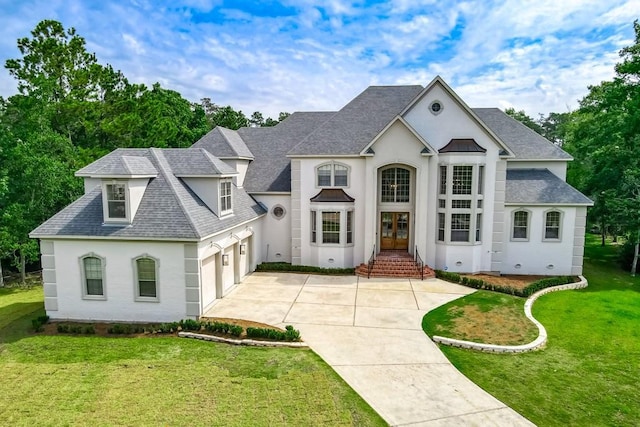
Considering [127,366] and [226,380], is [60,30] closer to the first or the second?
[127,366]

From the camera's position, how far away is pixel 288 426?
8336 mm

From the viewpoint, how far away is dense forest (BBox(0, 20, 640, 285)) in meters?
21.0

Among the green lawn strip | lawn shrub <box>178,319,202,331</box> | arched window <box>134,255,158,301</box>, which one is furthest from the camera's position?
arched window <box>134,255,158,301</box>

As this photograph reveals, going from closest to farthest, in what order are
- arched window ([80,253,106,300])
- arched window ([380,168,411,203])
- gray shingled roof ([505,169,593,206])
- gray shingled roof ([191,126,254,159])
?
1. arched window ([80,253,106,300])
2. gray shingled roof ([505,169,593,206])
3. arched window ([380,168,411,203])
4. gray shingled roof ([191,126,254,159])

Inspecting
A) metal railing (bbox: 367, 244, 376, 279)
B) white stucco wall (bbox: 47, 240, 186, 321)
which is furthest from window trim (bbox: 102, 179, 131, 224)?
metal railing (bbox: 367, 244, 376, 279)

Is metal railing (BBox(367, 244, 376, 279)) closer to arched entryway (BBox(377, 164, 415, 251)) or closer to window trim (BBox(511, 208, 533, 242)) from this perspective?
arched entryway (BBox(377, 164, 415, 251))

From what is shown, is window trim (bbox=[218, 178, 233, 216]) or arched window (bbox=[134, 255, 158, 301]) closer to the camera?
arched window (bbox=[134, 255, 158, 301])

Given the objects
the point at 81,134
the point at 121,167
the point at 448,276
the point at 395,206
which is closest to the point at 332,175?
the point at 395,206

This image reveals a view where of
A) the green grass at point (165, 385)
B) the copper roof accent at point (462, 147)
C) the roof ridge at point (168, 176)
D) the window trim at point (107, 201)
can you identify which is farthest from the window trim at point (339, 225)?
the green grass at point (165, 385)

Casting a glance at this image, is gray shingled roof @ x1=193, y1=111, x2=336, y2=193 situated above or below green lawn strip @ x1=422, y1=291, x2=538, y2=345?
above

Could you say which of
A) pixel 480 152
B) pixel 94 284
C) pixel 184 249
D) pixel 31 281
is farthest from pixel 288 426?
pixel 31 281

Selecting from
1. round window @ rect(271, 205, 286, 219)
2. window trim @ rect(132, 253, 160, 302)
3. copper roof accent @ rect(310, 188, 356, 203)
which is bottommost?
window trim @ rect(132, 253, 160, 302)

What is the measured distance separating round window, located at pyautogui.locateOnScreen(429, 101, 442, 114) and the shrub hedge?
29.1 ft

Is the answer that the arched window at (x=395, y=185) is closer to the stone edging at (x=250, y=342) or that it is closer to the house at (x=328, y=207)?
the house at (x=328, y=207)
